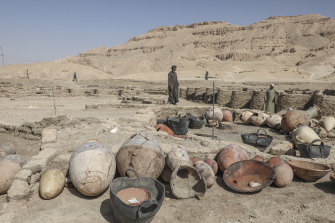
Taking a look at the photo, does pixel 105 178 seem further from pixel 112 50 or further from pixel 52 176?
pixel 112 50

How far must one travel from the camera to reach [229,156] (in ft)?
14.1

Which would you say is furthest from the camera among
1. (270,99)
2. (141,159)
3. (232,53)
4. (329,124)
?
(232,53)

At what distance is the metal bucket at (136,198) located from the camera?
2688 mm

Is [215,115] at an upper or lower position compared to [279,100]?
lower

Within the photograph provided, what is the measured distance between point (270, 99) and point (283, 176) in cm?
739

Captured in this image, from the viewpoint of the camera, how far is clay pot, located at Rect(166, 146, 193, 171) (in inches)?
147

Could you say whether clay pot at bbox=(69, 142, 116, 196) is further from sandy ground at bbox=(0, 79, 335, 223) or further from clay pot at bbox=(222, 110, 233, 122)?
clay pot at bbox=(222, 110, 233, 122)

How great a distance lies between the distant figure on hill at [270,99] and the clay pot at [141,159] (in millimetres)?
8333

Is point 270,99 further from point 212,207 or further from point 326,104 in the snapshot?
point 212,207

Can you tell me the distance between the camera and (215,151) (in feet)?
15.7

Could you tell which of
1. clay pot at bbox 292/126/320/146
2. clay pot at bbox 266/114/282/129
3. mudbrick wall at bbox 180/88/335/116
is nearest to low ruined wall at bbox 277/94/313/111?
mudbrick wall at bbox 180/88/335/116

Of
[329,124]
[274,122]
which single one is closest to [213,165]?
[274,122]

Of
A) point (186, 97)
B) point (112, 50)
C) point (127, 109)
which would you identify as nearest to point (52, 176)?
point (127, 109)

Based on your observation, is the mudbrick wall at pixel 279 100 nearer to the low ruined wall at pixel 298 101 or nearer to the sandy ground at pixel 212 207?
the low ruined wall at pixel 298 101
